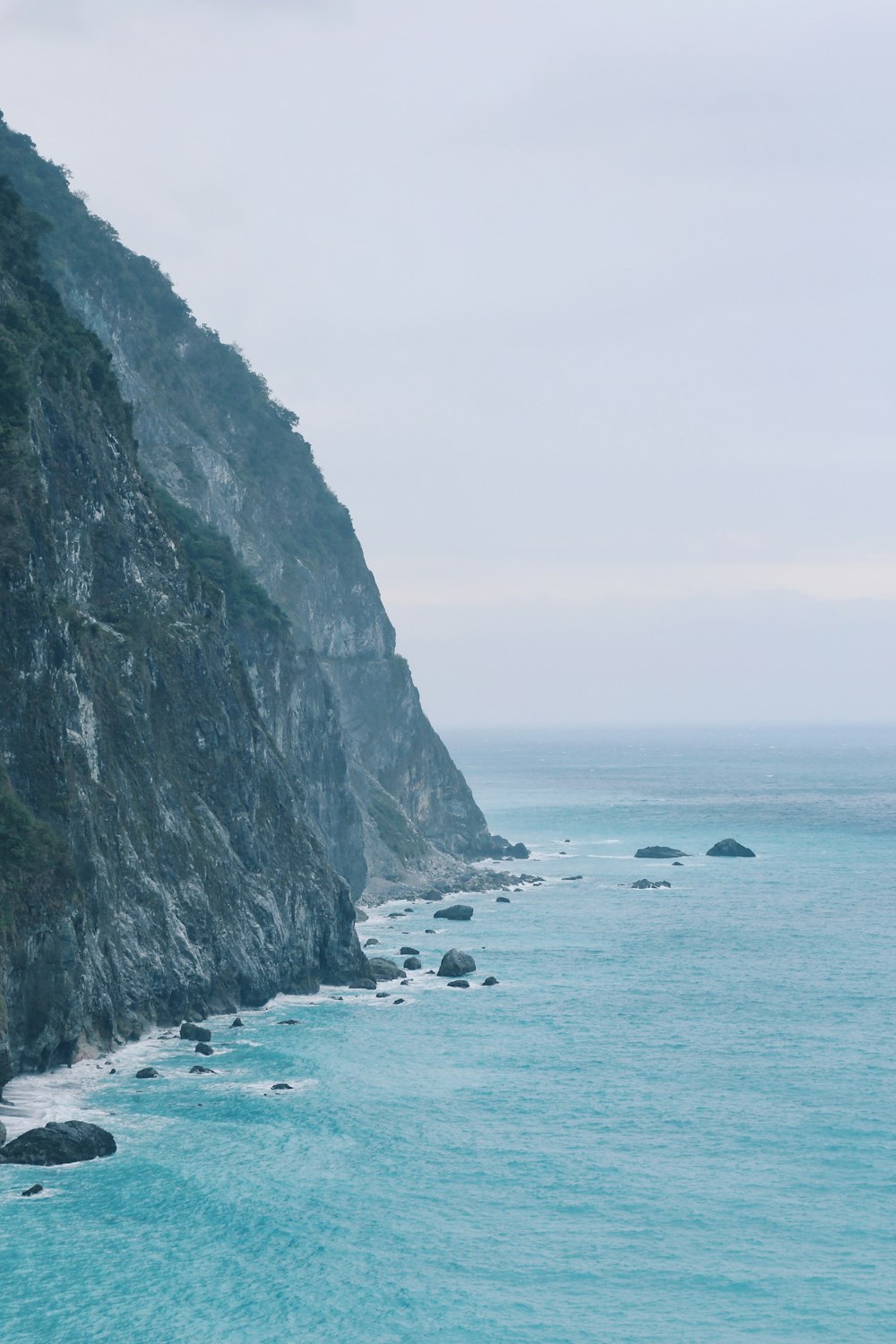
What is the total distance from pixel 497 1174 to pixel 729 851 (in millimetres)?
100268

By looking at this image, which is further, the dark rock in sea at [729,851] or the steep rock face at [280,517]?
the dark rock in sea at [729,851]

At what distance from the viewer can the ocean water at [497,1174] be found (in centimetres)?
3788

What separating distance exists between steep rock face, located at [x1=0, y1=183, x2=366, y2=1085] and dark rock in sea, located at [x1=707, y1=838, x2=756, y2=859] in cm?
7090

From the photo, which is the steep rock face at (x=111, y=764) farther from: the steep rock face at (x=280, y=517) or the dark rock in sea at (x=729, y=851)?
the dark rock in sea at (x=729, y=851)

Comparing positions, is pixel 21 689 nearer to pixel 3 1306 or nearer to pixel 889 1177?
pixel 3 1306

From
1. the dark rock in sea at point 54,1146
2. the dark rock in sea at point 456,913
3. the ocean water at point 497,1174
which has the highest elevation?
the dark rock in sea at point 456,913

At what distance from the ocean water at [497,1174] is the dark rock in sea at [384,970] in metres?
1.76

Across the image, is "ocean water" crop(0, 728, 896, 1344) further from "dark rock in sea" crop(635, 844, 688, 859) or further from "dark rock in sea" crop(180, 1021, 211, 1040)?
"dark rock in sea" crop(635, 844, 688, 859)

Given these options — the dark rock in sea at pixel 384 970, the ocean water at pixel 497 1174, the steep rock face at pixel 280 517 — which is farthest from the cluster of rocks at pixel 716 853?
the dark rock in sea at pixel 384 970

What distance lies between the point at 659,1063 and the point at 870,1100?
9.98 metres

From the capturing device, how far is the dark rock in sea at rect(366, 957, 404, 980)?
82050mm

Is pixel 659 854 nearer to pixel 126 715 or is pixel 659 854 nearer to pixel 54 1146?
pixel 126 715

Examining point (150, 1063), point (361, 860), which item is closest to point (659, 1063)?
point (150, 1063)

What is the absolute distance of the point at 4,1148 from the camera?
46.4m
